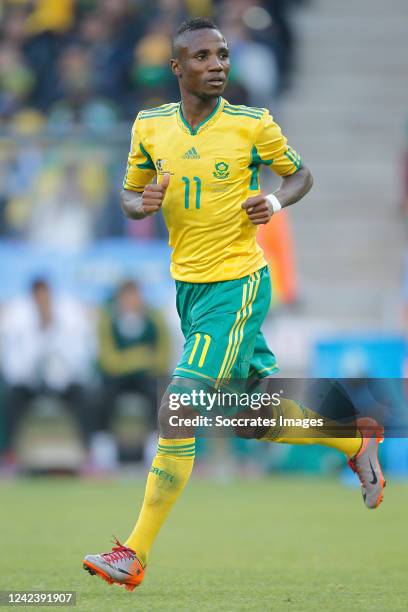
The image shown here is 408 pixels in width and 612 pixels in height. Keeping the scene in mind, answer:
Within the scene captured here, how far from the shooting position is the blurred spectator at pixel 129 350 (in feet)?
45.8

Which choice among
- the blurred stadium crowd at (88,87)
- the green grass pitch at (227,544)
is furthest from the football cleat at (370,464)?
the blurred stadium crowd at (88,87)

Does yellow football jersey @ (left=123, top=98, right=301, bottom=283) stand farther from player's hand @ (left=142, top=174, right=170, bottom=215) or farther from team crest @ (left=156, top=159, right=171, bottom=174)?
player's hand @ (left=142, top=174, right=170, bottom=215)

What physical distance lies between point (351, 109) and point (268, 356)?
1256cm

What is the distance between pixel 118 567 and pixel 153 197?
5.41 feet

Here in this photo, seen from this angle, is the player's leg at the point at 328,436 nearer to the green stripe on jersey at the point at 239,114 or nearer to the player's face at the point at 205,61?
the green stripe on jersey at the point at 239,114

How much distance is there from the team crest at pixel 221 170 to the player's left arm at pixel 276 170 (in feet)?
0.52

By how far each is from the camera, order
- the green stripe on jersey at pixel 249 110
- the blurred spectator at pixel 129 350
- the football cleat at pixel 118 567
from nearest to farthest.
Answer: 1. the football cleat at pixel 118 567
2. the green stripe on jersey at pixel 249 110
3. the blurred spectator at pixel 129 350

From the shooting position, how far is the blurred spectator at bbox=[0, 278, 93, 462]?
551 inches

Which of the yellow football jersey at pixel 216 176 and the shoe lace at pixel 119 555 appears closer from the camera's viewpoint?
the shoe lace at pixel 119 555

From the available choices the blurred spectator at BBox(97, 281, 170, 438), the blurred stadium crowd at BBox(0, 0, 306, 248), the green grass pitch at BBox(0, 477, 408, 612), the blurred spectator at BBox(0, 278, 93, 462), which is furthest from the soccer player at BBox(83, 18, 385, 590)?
the blurred stadium crowd at BBox(0, 0, 306, 248)

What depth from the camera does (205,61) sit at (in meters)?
6.41

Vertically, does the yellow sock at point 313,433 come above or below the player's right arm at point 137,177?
below

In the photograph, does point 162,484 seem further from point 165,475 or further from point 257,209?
point 257,209

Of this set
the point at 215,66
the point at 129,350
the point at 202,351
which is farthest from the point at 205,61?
the point at 129,350
